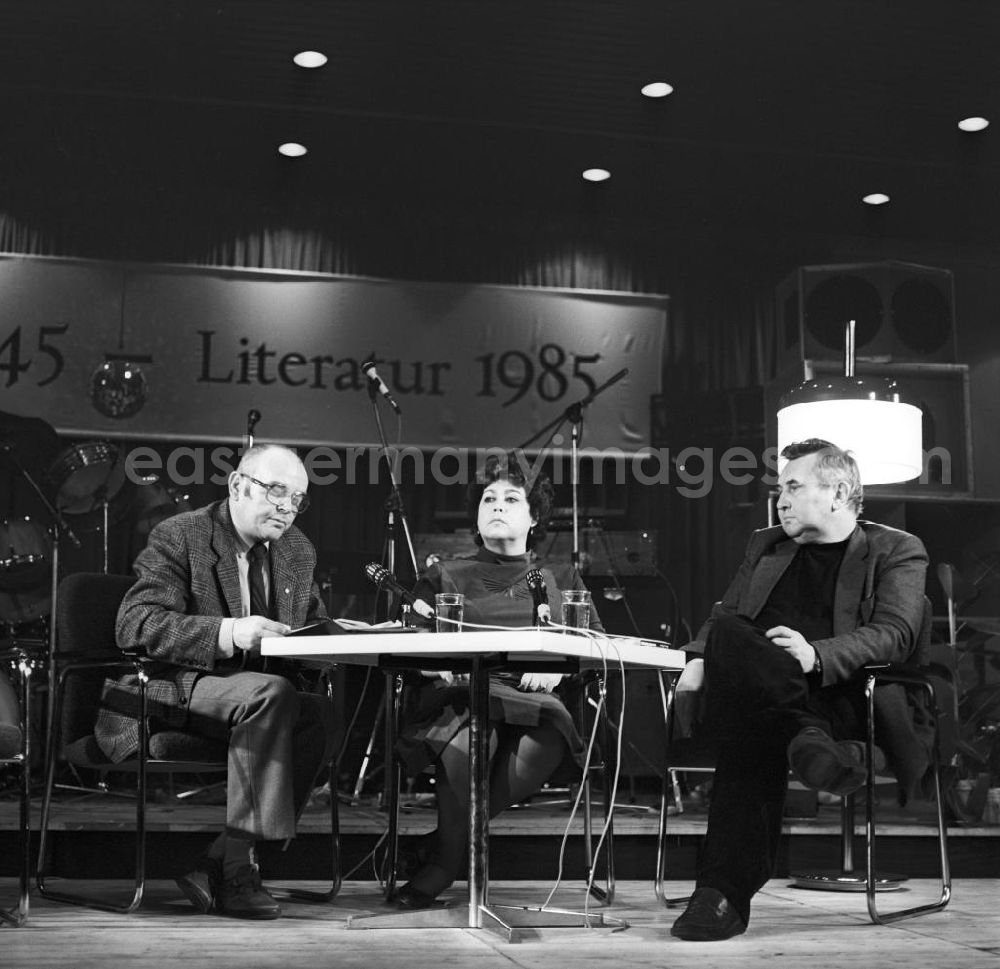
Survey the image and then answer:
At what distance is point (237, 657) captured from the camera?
115 inches

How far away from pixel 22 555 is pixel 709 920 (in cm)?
374

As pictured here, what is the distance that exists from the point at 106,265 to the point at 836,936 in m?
5.41

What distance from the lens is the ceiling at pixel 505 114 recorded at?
16.8ft

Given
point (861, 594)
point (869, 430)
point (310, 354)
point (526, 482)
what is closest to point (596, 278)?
point (310, 354)

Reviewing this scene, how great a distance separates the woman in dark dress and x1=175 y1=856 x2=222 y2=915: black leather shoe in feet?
1.32

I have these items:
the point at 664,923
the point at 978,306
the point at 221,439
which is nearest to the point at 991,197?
the point at 978,306

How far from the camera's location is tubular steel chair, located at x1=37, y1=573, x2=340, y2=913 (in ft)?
9.21

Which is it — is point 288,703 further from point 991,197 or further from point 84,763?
point 991,197

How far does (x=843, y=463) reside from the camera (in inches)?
120

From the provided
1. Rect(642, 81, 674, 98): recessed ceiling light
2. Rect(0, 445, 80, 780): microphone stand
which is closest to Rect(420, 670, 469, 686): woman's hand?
Rect(0, 445, 80, 780): microphone stand

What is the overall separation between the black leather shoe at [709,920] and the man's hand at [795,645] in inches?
19.4

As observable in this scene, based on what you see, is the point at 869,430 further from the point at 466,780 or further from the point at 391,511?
the point at 391,511

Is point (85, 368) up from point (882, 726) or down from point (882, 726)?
up

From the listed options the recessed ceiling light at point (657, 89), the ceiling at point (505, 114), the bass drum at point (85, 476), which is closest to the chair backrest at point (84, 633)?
the bass drum at point (85, 476)
